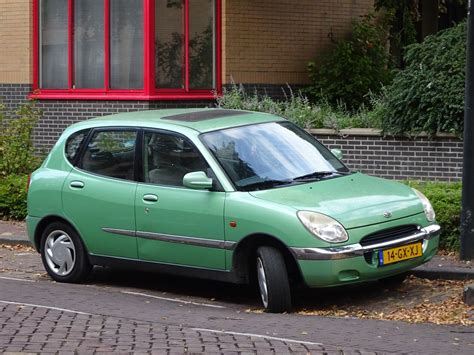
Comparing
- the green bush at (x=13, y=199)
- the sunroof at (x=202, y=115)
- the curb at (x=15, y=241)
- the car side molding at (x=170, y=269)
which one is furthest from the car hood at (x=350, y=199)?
the green bush at (x=13, y=199)

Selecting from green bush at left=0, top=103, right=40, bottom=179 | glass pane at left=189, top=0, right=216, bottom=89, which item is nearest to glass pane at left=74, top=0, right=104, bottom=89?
glass pane at left=189, top=0, right=216, bottom=89

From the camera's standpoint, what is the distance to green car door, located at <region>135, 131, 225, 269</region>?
9.71 metres

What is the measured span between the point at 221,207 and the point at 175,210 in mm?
537

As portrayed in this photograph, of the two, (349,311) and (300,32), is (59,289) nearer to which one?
(349,311)

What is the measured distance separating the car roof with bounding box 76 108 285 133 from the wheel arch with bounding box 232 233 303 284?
4.31ft

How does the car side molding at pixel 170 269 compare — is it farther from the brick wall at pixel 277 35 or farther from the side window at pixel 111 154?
the brick wall at pixel 277 35

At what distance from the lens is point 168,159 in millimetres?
10312

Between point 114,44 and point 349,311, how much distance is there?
946 centimetres

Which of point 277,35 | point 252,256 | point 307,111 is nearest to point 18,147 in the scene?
point 307,111

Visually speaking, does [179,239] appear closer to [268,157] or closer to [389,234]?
[268,157]

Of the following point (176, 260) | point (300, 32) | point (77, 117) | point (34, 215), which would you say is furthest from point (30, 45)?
point (176, 260)

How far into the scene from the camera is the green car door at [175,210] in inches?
382

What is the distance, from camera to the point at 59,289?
1056 centimetres

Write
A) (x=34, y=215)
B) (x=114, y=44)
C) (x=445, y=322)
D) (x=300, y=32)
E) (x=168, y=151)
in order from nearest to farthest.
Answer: (x=445, y=322)
(x=168, y=151)
(x=34, y=215)
(x=114, y=44)
(x=300, y=32)
